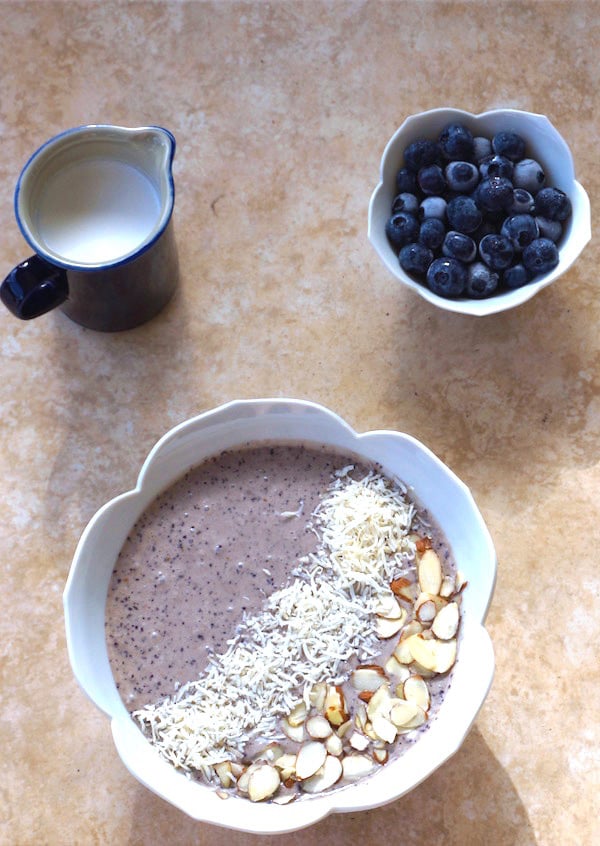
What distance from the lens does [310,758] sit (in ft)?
4.58

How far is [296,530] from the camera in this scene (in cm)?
146

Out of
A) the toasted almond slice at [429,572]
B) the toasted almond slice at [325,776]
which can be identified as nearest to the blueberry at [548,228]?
the toasted almond slice at [429,572]

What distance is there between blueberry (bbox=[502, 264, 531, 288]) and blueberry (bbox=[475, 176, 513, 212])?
0.30ft

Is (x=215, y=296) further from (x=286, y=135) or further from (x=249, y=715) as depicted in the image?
(x=249, y=715)

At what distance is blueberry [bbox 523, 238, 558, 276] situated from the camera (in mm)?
1483

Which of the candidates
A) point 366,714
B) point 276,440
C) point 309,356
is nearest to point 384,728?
point 366,714

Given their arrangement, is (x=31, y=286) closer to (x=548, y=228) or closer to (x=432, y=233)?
(x=432, y=233)

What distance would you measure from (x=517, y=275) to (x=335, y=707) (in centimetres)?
66

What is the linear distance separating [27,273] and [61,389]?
249 mm

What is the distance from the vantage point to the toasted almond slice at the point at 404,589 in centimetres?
142

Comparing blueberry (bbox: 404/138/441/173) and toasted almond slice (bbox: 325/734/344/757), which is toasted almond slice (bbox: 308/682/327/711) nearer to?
toasted almond slice (bbox: 325/734/344/757)

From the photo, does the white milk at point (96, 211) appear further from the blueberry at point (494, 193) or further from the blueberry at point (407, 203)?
the blueberry at point (494, 193)

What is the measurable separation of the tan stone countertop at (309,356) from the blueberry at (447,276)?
0.41 ft

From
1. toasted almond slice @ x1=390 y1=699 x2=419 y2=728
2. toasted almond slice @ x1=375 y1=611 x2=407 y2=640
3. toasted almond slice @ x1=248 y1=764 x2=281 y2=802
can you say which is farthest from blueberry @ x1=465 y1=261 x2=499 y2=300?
toasted almond slice @ x1=248 y1=764 x2=281 y2=802
